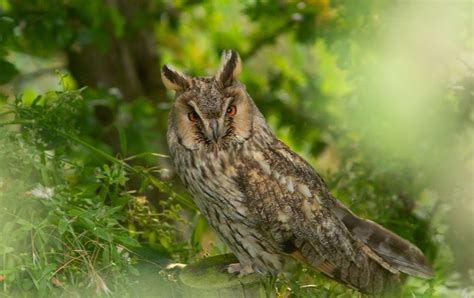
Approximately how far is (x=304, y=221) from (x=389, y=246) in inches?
14.6

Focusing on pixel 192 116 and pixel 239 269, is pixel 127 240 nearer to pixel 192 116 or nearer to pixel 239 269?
pixel 239 269

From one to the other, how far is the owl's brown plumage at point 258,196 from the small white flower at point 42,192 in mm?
542

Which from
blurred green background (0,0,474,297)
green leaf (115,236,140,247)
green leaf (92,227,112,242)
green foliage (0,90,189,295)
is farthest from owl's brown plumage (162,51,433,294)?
green leaf (92,227,112,242)

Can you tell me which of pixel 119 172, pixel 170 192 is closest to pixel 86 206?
pixel 119 172

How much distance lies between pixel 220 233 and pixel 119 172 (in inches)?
18.8

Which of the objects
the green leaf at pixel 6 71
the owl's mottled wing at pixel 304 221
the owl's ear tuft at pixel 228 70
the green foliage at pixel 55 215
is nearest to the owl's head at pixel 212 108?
the owl's ear tuft at pixel 228 70

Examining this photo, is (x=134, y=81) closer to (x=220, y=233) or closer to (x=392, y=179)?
(x=392, y=179)

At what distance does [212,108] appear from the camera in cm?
331

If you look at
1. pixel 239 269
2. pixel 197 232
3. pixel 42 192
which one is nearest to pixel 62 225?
pixel 42 192

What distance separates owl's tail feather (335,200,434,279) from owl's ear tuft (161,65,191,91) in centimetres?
72

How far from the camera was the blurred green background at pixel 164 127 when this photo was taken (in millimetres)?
3125

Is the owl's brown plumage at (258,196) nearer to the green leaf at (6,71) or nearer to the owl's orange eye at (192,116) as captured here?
the owl's orange eye at (192,116)

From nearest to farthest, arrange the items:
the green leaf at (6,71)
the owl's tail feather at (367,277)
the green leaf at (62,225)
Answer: the green leaf at (62,225) < the owl's tail feather at (367,277) < the green leaf at (6,71)

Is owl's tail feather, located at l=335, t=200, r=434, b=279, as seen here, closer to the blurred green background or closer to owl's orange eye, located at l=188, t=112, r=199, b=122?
the blurred green background
